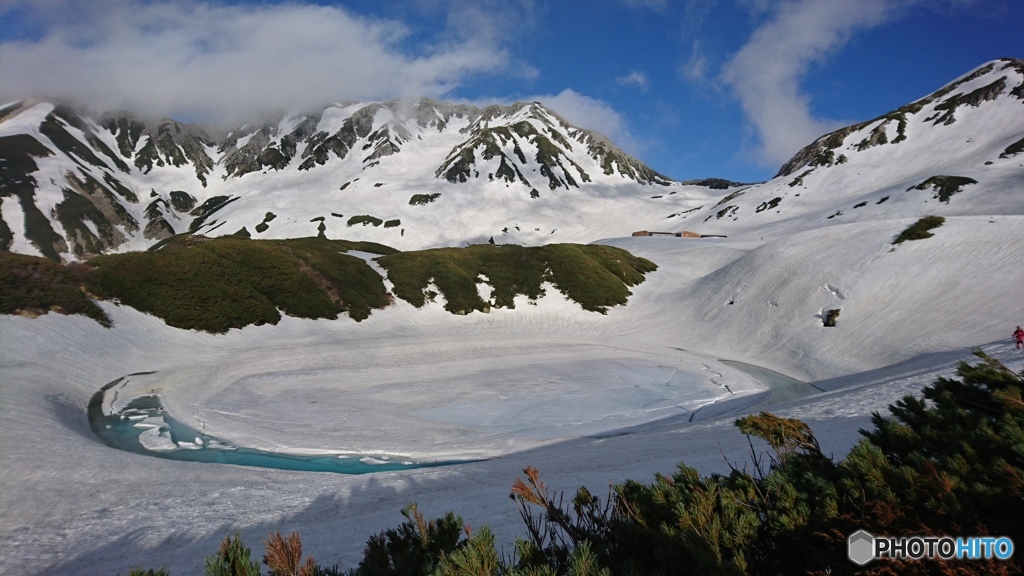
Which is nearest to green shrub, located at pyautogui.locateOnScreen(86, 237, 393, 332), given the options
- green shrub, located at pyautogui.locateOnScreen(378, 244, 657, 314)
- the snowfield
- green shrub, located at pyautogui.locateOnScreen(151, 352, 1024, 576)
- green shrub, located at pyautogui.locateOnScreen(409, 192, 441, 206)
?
the snowfield

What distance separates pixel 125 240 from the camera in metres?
162

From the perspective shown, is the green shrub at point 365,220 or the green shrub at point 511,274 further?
the green shrub at point 365,220

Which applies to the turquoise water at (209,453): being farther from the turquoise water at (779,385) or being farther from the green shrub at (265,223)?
the green shrub at (265,223)

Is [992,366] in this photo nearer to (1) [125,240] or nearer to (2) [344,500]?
(2) [344,500]

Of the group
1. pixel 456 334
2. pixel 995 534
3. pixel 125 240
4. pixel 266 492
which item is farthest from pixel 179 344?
pixel 125 240

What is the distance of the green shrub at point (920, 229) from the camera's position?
39.6 m

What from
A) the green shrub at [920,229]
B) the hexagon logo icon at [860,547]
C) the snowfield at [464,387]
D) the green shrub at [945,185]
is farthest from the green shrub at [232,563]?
the green shrub at [945,185]

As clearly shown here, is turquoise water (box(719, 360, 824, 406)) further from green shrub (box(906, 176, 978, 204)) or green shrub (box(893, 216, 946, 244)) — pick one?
green shrub (box(906, 176, 978, 204))

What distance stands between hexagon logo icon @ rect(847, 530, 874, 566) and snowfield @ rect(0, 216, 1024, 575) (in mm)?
6027

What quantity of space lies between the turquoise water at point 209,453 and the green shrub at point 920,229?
44.7m

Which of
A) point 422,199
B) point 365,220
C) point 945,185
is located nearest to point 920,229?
point 945,185

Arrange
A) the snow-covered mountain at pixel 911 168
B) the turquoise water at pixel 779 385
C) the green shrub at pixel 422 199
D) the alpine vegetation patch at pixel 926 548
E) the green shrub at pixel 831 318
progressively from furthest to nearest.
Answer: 1. the green shrub at pixel 422 199
2. the snow-covered mountain at pixel 911 168
3. the green shrub at pixel 831 318
4. the turquoise water at pixel 779 385
5. the alpine vegetation patch at pixel 926 548

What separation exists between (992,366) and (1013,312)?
32.2m

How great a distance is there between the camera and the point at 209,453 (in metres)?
17.0
